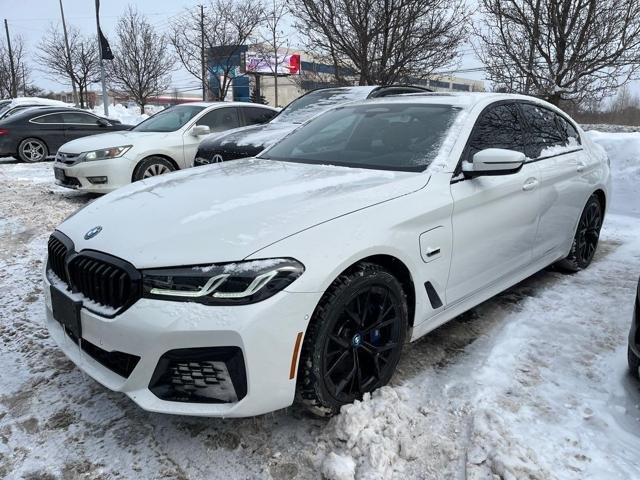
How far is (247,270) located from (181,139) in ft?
20.1

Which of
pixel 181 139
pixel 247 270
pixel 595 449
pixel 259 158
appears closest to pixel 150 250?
pixel 247 270

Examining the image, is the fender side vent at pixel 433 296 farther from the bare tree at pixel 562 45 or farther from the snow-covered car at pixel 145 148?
the bare tree at pixel 562 45

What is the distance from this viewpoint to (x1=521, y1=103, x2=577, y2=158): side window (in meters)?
3.73

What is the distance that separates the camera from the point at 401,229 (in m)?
2.45

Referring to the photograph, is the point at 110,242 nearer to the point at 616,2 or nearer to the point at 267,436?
the point at 267,436

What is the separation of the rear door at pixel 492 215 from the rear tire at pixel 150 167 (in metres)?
5.14

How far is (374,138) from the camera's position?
3324mm

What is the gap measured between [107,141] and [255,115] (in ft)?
8.20

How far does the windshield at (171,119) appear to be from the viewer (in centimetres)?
790

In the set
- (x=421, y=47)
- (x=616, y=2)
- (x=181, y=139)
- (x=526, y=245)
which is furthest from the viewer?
(x=421, y=47)

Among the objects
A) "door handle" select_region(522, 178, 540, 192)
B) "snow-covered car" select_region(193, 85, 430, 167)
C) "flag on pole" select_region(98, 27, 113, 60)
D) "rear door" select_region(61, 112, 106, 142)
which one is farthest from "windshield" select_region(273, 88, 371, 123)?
"flag on pole" select_region(98, 27, 113, 60)

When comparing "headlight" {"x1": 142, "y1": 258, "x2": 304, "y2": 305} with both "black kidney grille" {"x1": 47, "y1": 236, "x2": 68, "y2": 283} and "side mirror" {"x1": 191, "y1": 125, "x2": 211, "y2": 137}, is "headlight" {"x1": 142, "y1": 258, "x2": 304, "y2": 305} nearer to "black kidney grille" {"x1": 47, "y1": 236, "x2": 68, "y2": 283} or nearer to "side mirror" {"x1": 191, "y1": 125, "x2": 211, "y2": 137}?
"black kidney grille" {"x1": 47, "y1": 236, "x2": 68, "y2": 283}

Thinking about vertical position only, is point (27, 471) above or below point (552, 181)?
below

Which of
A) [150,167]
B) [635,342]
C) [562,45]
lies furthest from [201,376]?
[562,45]
